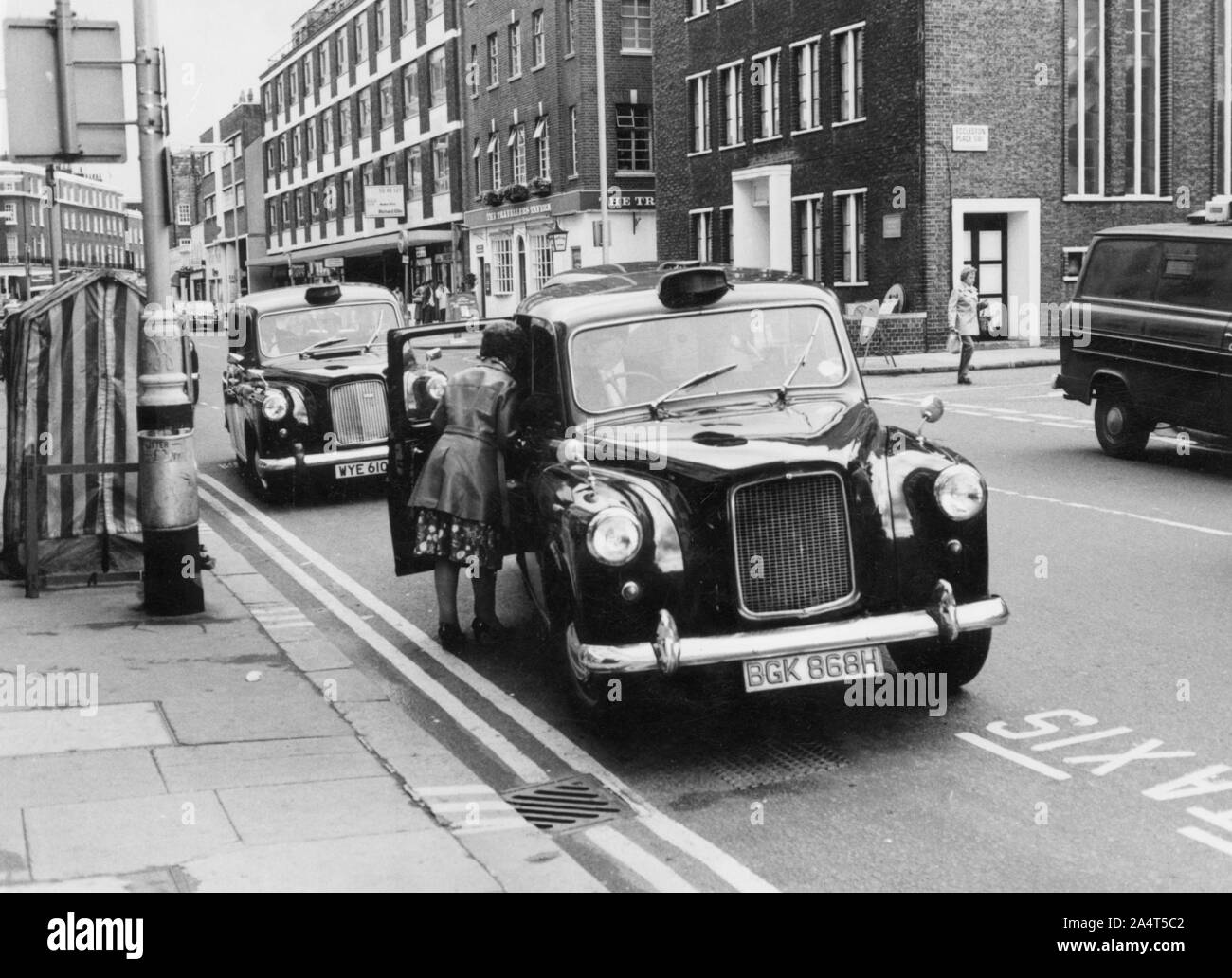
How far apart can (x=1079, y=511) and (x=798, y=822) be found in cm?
706

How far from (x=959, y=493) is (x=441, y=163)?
57565mm

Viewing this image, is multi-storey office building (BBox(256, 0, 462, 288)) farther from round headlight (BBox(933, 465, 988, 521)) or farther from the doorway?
round headlight (BBox(933, 465, 988, 521))

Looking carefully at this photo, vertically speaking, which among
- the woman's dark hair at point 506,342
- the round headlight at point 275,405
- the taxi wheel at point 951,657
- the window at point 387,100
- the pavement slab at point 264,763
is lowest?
the pavement slab at point 264,763

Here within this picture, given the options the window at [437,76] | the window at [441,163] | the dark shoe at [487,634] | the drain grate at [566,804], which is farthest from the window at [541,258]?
the drain grate at [566,804]

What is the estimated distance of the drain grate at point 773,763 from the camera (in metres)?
6.02

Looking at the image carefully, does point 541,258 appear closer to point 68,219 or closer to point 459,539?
point 459,539

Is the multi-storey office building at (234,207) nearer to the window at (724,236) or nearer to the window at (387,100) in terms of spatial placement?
the window at (387,100)

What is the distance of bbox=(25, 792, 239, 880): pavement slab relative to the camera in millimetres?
4930

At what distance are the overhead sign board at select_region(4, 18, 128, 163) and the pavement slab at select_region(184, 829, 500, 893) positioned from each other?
17.5 feet

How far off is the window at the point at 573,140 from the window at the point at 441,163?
12.3 metres

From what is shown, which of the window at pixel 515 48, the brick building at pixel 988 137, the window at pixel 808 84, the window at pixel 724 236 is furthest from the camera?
the window at pixel 515 48
